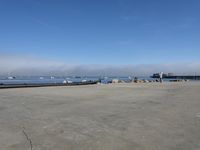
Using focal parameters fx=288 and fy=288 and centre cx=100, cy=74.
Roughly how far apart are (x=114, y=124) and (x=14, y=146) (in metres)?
3.45

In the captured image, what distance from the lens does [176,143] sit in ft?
21.4

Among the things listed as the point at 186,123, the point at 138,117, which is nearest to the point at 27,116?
the point at 138,117

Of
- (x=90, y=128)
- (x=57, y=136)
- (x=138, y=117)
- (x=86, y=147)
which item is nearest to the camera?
(x=86, y=147)

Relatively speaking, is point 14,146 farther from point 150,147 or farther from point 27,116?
point 27,116

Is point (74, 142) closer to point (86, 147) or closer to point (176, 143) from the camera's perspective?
point (86, 147)

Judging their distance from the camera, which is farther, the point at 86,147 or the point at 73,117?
the point at 73,117

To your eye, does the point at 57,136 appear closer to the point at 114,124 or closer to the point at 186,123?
the point at 114,124

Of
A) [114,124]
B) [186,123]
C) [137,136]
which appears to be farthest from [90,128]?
[186,123]

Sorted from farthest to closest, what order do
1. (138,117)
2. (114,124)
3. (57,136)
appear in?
1. (138,117)
2. (114,124)
3. (57,136)

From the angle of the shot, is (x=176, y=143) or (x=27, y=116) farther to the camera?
(x=27, y=116)

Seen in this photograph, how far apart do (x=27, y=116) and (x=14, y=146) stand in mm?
4282

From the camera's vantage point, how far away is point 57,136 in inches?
280

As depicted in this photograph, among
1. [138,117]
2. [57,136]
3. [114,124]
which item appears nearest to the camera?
[57,136]

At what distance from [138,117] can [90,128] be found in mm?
2581
